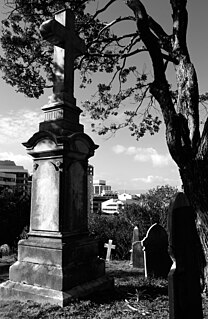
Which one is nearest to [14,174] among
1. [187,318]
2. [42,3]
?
[42,3]

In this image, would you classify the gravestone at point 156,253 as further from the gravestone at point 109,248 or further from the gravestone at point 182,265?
the gravestone at point 182,265

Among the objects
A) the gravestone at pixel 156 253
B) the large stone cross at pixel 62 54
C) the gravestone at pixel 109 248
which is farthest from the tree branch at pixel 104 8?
the gravestone at pixel 109 248

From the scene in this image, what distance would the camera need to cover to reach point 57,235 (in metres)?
4.47

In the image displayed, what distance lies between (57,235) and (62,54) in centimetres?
345

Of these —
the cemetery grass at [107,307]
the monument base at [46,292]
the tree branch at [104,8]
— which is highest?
the tree branch at [104,8]

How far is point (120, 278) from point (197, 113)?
407 centimetres

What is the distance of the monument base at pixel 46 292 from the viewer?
159 inches

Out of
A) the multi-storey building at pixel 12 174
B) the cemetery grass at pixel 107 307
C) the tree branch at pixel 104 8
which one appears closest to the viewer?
the cemetery grass at pixel 107 307

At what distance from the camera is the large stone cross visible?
5.14m

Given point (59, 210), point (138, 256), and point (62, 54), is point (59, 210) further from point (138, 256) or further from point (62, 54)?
point (138, 256)

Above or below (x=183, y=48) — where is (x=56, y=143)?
below

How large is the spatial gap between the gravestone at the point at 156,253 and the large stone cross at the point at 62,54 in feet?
12.3

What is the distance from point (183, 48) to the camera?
22.0 feet

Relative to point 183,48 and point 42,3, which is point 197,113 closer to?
point 183,48
